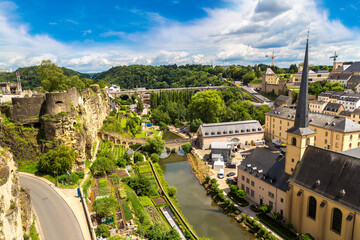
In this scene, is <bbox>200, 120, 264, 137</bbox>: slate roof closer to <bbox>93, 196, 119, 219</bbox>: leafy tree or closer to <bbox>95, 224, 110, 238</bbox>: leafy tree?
<bbox>93, 196, 119, 219</bbox>: leafy tree

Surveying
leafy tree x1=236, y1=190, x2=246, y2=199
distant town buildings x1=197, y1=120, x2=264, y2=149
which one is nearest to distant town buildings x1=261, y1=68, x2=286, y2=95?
distant town buildings x1=197, y1=120, x2=264, y2=149

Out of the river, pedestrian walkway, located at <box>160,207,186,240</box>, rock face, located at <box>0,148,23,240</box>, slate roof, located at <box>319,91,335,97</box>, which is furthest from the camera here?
slate roof, located at <box>319,91,335,97</box>

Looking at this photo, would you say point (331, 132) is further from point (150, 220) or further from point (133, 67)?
point (133, 67)

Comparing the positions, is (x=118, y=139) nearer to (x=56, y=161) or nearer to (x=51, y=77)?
(x=51, y=77)

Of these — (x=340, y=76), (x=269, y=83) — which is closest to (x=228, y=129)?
(x=340, y=76)

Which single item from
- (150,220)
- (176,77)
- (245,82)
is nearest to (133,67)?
(176,77)
